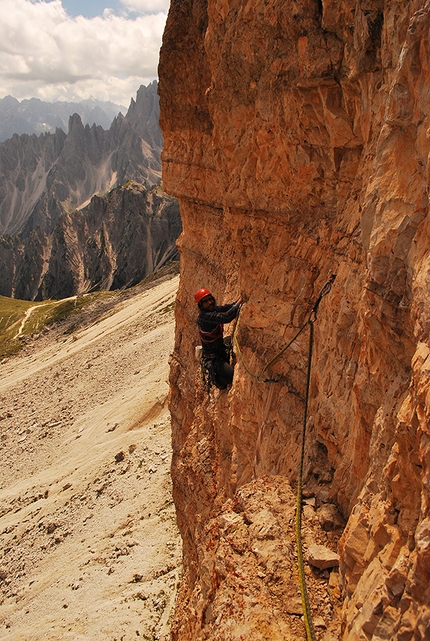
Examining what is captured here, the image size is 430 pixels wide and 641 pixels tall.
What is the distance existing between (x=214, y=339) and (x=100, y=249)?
389 ft

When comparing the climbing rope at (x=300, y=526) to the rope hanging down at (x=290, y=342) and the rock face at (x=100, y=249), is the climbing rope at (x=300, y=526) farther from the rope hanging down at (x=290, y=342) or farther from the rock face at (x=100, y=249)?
the rock face at (x=100, y=249)

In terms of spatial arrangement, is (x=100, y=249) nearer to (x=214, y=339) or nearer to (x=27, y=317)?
(x=27, y=317)

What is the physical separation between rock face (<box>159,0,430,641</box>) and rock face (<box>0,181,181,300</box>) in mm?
100435

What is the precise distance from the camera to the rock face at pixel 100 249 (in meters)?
117

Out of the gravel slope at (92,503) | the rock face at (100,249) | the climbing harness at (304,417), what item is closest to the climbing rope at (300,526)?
the climbing harness at (304,417)

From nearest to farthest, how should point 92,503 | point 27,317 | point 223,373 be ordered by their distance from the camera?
point 223,373 → point 92,503 → point 27,317

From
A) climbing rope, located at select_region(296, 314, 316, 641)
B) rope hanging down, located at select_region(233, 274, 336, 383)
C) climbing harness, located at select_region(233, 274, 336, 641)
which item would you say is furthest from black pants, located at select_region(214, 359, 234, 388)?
climbing rope, located at select_region(296, 314, 316, 641)

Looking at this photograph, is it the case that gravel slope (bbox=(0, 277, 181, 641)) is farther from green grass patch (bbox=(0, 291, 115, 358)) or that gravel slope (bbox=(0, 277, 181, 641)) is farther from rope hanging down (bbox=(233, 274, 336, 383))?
green grass patch (bbox=(0, 291, 115, 358))

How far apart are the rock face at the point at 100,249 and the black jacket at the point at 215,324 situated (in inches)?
3936

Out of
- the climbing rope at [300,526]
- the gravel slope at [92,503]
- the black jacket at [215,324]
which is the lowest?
the gravel slope at [92,503]

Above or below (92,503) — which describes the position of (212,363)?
above

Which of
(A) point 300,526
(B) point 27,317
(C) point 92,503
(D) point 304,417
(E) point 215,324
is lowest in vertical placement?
(C) point 92,503

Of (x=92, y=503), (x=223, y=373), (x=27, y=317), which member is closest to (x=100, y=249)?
(x=27, y=317)

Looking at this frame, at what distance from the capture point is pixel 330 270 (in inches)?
336
